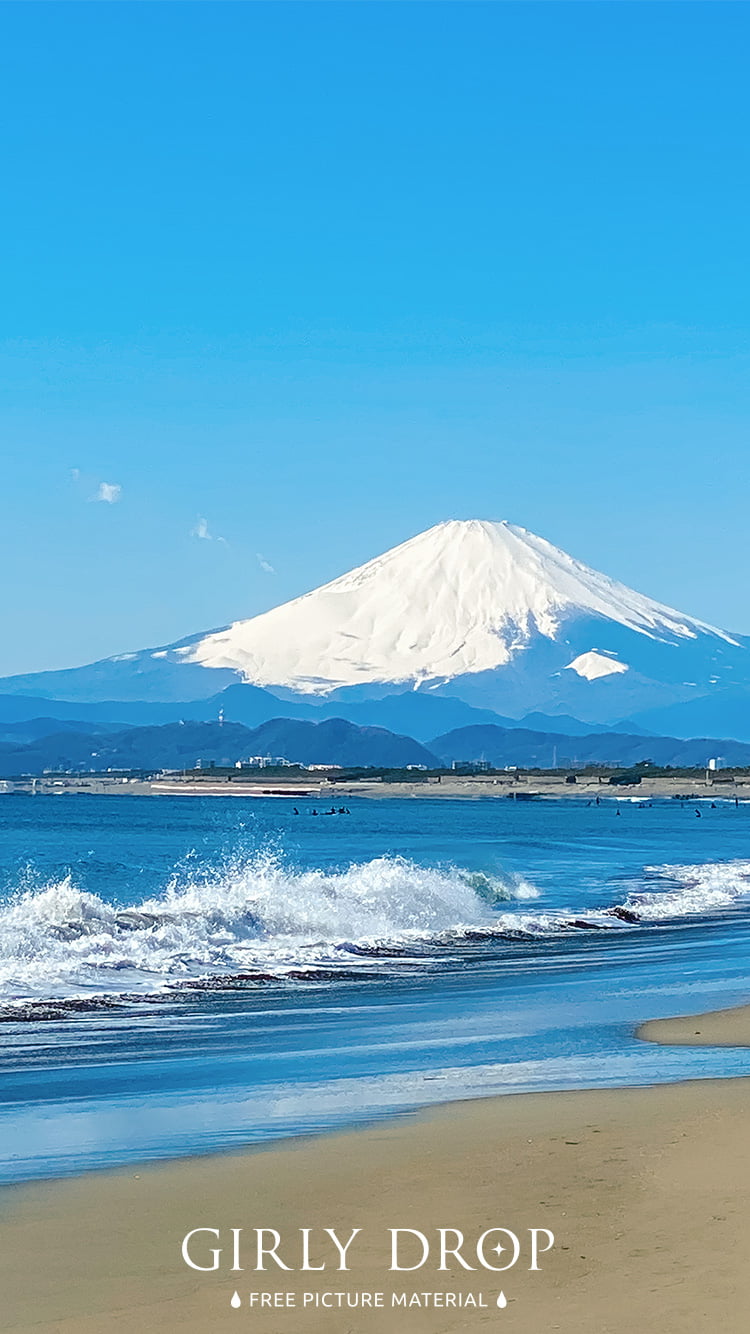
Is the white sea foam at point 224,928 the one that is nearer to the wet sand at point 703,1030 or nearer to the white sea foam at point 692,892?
the white sea foam at point 692,892

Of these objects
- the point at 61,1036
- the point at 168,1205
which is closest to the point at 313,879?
the point at 61,1036

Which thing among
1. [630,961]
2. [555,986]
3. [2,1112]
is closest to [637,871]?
[630,961]

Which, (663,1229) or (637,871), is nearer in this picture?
(663,1229)

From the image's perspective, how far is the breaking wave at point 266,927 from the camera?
20719 millimetres

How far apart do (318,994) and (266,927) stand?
24.2 feet

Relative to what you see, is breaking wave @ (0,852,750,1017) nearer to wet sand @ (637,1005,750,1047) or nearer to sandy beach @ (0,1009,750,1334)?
wet sand @ (637,1005,750,1047)

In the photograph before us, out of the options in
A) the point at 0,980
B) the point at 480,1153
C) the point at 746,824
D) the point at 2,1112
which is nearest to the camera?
the point at 480,1153

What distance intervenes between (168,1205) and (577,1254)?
7.82 ft

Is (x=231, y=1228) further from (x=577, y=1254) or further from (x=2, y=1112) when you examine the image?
(x=2, y=1112)

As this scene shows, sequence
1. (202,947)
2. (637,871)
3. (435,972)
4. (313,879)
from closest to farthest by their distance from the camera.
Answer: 1. (435,972)
2. (202,947)
3. (313,879)
4. (637,871)

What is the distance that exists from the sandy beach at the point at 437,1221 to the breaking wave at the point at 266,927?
26.7 feet

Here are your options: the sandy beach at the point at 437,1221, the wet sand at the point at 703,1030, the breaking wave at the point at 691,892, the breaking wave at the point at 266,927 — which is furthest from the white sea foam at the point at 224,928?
the sandy beach at the point at 437,1221

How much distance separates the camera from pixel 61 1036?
1541 centimetres

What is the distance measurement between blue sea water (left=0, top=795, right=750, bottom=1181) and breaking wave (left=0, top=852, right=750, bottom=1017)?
7 cm
